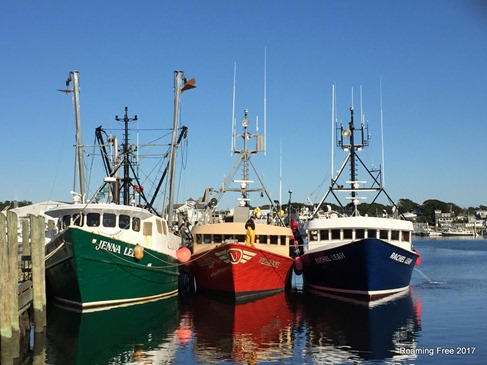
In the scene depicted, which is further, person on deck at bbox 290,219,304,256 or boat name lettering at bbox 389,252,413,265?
person on deck at bbox 290,219,304,256

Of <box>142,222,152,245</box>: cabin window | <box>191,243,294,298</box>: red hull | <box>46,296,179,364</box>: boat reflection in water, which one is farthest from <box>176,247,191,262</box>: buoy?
<box>46,296,179,364</box>: boat reflection in water

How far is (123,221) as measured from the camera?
25875 mm

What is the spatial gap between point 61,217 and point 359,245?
13938mm

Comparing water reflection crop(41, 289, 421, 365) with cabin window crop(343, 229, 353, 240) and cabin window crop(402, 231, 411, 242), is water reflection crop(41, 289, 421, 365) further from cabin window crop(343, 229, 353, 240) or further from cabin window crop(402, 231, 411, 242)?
cabin window crop(402, 231, 411, 242)

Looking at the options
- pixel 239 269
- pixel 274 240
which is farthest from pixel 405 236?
pixel 239 269

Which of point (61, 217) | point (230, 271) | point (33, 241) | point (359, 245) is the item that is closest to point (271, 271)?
point (230, 271)

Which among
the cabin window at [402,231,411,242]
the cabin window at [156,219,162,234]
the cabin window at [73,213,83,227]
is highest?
the cabin window at [73,213,83,227]

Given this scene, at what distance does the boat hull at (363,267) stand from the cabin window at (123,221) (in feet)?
33.0

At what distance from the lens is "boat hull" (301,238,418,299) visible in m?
27.5

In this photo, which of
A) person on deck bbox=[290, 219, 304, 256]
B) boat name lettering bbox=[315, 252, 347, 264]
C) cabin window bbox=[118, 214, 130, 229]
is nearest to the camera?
cabin window bbox=[118, 214, 130, 229]

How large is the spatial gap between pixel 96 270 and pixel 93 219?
9.79 ft

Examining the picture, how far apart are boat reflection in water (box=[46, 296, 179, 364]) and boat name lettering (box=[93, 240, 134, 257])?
93.2 inches

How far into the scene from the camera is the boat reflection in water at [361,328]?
17022 mm

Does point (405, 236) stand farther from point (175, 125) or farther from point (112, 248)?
point (112, 248)
